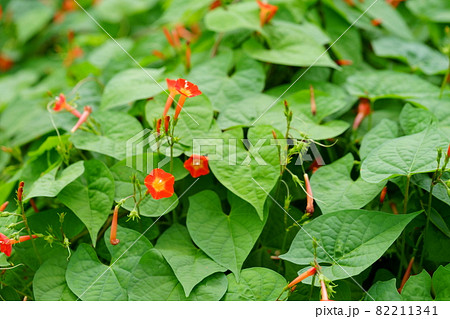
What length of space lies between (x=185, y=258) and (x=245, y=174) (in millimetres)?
209

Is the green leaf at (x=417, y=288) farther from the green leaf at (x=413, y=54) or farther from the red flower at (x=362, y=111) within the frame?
the green leaf at (x=413, y=54)

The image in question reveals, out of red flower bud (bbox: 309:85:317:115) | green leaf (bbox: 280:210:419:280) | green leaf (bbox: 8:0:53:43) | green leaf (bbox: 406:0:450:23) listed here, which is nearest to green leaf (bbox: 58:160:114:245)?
green leaf (bbox: 280:210:419:280)

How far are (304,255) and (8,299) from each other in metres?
0.63

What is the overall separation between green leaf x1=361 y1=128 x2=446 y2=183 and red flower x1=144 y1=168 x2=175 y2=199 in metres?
0.37

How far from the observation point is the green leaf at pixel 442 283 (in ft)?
2.60

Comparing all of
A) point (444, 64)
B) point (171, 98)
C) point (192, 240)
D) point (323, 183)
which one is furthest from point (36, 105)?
point (444, 64)

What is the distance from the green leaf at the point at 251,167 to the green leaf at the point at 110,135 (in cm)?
24

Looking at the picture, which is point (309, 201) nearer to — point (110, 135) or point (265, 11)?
point (110, 135)

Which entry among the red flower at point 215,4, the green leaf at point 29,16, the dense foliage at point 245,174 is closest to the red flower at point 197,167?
the dense foliage at point 245,174

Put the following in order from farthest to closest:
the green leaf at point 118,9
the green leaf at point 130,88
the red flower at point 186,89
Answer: the green leaf at point 118,9
the green leaf at point 130,88
the red flower at point 186,89

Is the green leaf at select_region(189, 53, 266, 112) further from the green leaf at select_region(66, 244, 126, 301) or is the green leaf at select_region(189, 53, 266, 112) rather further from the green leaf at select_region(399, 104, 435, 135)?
the green leaf at select_region(66, 244, 126, 301)

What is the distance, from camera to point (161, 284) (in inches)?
34.9

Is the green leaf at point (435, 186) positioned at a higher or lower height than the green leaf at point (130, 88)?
lower

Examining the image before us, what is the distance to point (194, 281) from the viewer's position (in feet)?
2.83
